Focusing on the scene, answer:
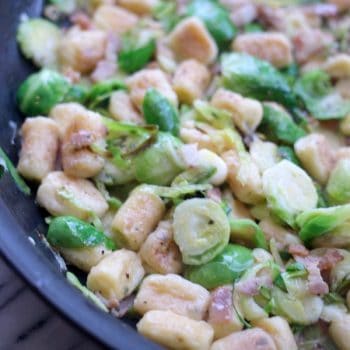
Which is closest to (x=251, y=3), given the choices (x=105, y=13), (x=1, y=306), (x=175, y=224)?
(x=105, y=13)

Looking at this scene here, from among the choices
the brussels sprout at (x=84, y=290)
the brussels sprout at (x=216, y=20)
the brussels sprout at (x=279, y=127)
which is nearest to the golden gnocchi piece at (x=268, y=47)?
the brussels sprout at (x=216, y=20)

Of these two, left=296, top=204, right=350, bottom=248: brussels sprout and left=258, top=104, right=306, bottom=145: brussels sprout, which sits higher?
left=258, top=104, right=306, bottom=145: brussels sprout

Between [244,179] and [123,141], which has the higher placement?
[123,141]

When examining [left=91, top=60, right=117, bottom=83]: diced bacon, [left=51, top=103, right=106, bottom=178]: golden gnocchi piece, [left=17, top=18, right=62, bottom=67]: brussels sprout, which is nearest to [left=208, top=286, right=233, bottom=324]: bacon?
[left=51, top=103, right=106, bottom=178]: golden gnocchi piece

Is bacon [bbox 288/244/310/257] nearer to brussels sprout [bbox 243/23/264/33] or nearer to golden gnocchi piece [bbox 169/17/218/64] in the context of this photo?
golden gnocchi piece [bbox 169/17/218/64]

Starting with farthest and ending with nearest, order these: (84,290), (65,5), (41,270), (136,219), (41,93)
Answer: (65,5) < (41,93) < (136,219) < (84,290) < (41,270)

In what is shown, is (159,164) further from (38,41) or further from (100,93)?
(38,41)

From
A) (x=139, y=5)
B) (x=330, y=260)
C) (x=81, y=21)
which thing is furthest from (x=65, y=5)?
(x=330, y=260)
